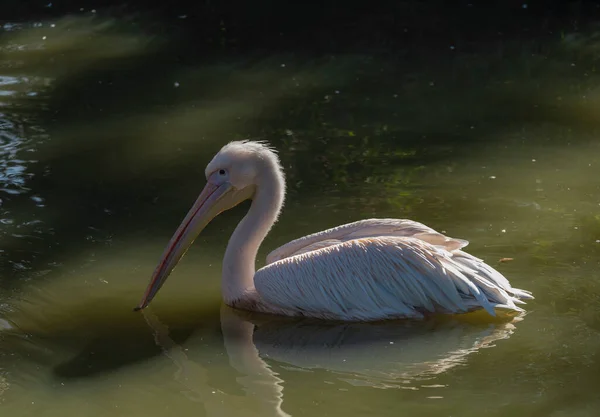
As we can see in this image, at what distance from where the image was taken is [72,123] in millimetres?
7172

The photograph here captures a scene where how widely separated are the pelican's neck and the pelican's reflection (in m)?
0.12

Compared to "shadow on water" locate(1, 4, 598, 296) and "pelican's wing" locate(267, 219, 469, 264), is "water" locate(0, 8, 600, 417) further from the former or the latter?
"pelican's wing" locate(267, 219, 469, 264)

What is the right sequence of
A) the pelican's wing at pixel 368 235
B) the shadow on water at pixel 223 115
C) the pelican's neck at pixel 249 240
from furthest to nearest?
the shadow on water at pixel 223 115 < the pelican's neck at pixel 249 240 < the pelican's wing at pixel 368 235

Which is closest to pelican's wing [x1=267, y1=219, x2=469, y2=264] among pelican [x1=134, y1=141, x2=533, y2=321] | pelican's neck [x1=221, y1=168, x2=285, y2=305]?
pelican [x1=134, y1=141, x2=533, y2=321]

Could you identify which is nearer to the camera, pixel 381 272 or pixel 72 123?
pixel 381 272

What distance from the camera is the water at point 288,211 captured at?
3.88 meters

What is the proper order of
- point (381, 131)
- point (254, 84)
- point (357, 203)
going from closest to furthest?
point (357, 203) < point (381, 131) < point (254, 84)

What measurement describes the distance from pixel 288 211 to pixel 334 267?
1.23 m

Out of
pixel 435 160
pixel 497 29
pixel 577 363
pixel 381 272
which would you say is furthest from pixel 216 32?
pixel 577 363

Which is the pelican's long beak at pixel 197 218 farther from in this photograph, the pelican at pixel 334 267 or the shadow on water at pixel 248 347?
the shadow on water at pixel 248 347

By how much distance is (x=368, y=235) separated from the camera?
4.52 m

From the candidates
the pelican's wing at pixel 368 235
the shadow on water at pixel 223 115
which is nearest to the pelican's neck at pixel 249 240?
the pelican's wing at pixel 368 235

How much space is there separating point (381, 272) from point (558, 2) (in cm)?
619

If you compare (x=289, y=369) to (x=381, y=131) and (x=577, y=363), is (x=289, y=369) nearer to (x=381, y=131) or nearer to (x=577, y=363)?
(x=577, y=363)
